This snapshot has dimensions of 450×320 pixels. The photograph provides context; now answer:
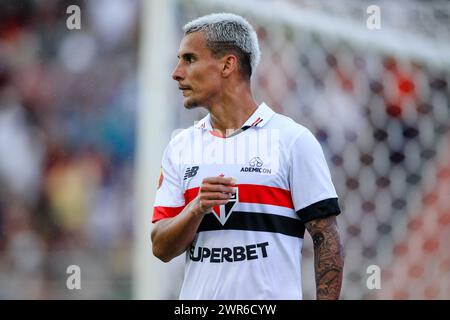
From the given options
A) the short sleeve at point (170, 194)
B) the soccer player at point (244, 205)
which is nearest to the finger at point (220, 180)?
the soccer player at point (244, 205)

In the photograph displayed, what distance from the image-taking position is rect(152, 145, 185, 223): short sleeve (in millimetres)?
2740

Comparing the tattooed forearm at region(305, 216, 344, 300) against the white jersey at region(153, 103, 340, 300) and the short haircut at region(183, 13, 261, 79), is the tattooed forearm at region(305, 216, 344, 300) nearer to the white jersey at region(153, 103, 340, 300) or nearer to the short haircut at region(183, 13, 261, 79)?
the white jersey at region(153, 103, 340, 300)

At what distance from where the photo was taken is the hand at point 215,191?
241cm

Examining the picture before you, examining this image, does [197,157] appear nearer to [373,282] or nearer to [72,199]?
[373,282]

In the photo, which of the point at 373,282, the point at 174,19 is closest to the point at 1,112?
the point at 174,19

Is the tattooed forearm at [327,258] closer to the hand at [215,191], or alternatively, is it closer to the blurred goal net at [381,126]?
the hand at [215,191]

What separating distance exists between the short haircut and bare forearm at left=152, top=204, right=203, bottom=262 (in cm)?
53

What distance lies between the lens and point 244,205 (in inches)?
103

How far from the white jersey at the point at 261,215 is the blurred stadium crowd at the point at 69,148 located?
3636 millimetres

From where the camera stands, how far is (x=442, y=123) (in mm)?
4406
